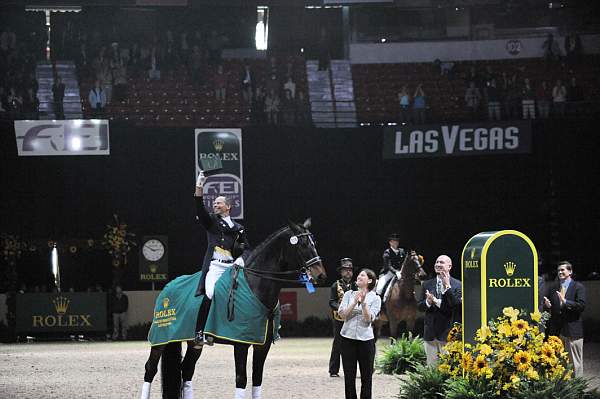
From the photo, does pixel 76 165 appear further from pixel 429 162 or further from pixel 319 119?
pixel 429 162

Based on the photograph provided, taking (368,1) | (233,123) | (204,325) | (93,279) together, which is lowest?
(93,279)

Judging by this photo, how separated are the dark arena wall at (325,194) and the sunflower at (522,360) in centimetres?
1931

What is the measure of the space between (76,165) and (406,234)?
30.8ft

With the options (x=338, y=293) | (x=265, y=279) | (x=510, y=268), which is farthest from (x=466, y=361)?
(x=338, y=293)

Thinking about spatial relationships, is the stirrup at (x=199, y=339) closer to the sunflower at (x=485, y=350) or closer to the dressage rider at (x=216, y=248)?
the dressage rider at (x=216, y=248)

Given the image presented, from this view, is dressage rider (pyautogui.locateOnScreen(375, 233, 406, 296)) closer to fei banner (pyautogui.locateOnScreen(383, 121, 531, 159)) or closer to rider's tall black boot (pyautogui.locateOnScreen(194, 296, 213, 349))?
fei banner (pyautogui.locateOnScreen(383, 121, 531, 159))

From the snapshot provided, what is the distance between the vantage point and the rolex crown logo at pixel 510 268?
1085 cm

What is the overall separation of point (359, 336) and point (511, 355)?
177 cm

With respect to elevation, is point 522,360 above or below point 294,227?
below

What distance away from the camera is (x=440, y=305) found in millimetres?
12742

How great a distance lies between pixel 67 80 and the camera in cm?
3303

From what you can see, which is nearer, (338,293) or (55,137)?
(338,293)

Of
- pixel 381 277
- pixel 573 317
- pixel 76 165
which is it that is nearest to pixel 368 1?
pixel 76 165

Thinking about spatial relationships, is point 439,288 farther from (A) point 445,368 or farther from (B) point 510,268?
(B) point 510,268
